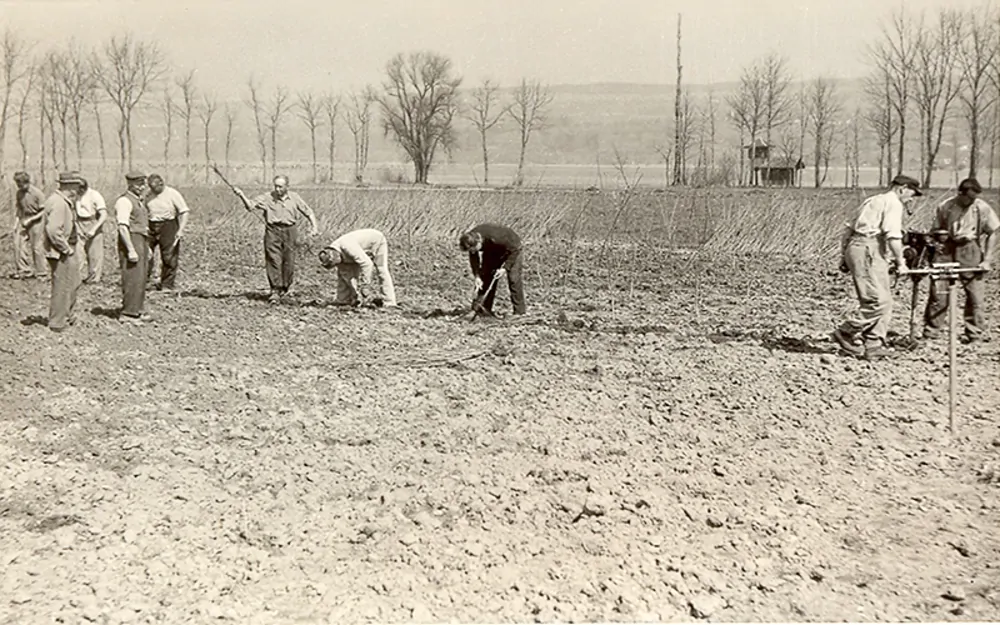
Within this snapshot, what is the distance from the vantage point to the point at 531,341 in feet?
27.3

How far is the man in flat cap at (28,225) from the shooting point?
11.2 metres

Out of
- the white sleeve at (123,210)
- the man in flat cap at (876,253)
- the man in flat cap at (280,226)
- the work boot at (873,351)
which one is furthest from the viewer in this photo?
the man in flat cap at (280,226)

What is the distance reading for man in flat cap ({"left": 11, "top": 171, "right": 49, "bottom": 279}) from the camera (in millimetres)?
11222

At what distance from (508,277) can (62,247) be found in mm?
3896

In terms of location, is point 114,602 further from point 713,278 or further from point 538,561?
point 713,278

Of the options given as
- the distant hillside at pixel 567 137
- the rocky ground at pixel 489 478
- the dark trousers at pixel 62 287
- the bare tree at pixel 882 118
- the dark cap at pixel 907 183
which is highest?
the distant hillside at pixel 567 137

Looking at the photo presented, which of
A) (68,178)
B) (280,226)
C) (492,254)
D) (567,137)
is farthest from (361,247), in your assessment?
(567,137)

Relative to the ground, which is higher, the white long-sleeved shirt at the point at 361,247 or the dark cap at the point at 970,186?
the dark cap at the point at 970,186

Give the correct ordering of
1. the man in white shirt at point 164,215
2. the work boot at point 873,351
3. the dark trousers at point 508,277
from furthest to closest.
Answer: the man in white shirt at point 164,215, the dark trousers at point 508,277, the work boot at point 873,351

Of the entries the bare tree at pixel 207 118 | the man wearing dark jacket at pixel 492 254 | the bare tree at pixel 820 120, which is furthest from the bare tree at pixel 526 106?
the man wearing dark jacket at pixel 492 254

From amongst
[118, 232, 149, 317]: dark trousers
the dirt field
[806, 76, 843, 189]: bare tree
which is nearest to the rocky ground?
the dirt field

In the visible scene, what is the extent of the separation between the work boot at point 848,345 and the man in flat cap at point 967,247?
3.59 ft

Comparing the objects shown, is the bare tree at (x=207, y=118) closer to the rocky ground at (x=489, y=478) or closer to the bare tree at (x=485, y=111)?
the bare tree at (x=485, y=111)

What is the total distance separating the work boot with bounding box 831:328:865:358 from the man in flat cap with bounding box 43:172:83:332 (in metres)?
6.41
